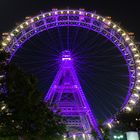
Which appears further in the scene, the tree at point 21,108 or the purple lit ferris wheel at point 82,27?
the purple lit ferris wheel at point 82,27

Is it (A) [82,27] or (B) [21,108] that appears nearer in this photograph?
(B) [21,108]

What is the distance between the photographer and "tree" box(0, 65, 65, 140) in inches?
886

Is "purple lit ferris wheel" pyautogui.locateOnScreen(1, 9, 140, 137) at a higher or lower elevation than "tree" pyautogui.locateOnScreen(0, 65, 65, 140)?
higher

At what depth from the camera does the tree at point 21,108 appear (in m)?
22.5

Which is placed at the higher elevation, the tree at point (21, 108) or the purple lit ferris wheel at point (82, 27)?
the purple lit ferris wheel at point (82, 27)

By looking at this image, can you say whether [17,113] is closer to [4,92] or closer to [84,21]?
[4,92]

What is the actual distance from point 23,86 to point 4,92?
224 centimetres

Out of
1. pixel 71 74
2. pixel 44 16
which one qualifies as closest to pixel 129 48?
pixel 71 74

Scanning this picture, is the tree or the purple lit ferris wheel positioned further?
the purple lit ferris wheel

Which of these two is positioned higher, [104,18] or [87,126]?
[104,18]

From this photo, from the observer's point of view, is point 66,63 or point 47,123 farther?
point 66,63

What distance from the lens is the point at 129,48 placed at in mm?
42062

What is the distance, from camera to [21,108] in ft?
75.4

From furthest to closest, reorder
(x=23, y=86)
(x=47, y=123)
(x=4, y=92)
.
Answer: (x=47, y=123), (x=23, y=86), (x=4, y=92)
